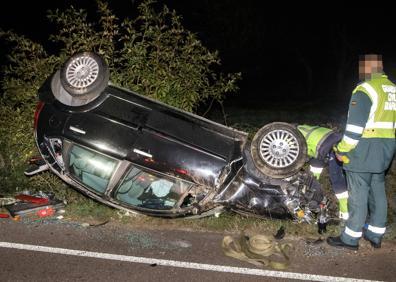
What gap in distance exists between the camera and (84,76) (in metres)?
5.27

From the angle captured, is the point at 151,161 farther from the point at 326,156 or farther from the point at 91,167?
the point at 326,156

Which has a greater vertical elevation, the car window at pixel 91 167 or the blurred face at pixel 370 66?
the blurred face at pixel 370 66

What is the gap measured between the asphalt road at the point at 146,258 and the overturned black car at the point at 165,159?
36 cm

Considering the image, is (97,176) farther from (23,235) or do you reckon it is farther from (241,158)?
(241,158)

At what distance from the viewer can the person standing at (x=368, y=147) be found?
181 inches

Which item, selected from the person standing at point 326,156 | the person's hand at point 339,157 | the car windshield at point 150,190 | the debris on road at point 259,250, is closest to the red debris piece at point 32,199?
the car windshield at point 150,190

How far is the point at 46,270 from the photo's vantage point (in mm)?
4398

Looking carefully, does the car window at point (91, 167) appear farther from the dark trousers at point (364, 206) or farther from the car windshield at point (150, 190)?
the dark trousers at point (364, 206)

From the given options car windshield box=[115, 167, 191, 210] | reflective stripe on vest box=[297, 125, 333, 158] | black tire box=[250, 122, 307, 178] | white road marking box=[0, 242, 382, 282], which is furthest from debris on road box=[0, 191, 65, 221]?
reflective stripe on vest box=[297, 125, 333, 158]

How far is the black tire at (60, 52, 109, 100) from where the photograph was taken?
521 centimetres

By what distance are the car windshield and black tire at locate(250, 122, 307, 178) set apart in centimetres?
84

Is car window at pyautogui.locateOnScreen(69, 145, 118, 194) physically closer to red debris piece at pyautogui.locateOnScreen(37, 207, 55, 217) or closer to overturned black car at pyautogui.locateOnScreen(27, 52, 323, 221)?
overturned black car at pyautogui.locateOnScreen(27, 52, 323, 221)

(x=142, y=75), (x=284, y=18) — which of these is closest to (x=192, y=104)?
(x=142, y=75)

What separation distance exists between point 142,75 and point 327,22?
72.0ft
